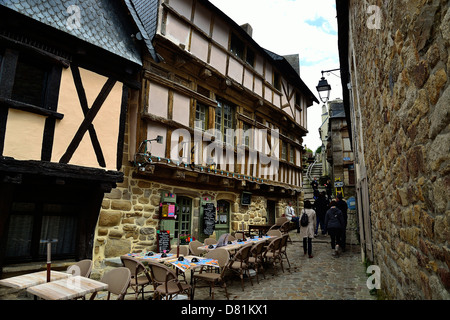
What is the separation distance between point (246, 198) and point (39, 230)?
20.6 feet

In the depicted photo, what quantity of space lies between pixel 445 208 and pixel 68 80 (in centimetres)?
582

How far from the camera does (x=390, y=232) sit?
9.93 feet

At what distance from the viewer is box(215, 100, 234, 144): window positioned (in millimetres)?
8797

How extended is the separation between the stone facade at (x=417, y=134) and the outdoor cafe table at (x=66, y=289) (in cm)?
281

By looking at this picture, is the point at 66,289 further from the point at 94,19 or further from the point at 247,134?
the point at 247,134

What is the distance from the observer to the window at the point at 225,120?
346 inches

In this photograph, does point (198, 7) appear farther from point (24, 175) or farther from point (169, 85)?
point (24, 175)

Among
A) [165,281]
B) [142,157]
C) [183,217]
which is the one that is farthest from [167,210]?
[165,281]

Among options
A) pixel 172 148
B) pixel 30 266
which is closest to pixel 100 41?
pixel 172 148

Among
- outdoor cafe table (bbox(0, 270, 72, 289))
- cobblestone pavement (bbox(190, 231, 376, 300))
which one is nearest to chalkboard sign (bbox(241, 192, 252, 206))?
cobblestone pavement (bbox(190, 231, 376, 300))

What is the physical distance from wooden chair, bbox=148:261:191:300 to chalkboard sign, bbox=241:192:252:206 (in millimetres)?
5806

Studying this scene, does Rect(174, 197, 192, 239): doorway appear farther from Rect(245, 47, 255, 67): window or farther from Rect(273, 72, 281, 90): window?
Rect(273, 72, 281, 90): window

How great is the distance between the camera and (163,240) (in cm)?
651

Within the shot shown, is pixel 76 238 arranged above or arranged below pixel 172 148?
below
